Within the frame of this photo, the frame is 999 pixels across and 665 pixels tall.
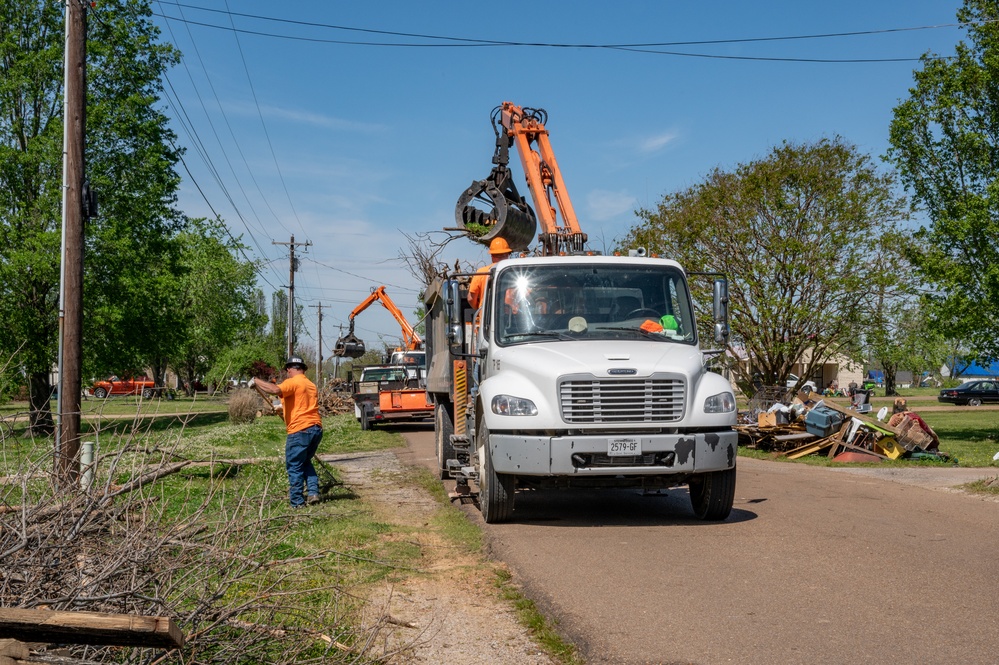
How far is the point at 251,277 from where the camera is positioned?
6838cm

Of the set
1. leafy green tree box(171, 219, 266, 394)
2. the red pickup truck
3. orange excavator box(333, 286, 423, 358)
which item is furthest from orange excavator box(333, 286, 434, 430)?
leafy green tree box(171, 219, 266, 394)

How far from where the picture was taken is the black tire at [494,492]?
9.21 meters

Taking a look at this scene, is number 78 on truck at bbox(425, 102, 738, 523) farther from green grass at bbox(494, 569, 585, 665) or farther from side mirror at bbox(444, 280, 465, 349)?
green grass at bbox(494, 569, 585, 665)

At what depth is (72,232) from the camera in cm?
1177

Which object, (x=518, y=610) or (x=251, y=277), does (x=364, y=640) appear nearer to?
(x=518, y=610)

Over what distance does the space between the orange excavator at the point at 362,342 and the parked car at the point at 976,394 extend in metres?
37.8

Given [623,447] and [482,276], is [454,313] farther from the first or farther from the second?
[623,447]

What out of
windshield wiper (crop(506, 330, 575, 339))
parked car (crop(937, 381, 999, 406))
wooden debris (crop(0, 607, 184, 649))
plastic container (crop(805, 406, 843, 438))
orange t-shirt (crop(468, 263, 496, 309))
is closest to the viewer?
wooden debris (crop(0, 607, 184, 649))

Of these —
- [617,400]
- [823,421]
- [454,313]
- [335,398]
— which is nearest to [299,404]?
[454,313]

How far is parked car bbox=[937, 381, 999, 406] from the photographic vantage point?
56312 millimetres

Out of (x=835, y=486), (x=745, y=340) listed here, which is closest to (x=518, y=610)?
(x=835, y=486)

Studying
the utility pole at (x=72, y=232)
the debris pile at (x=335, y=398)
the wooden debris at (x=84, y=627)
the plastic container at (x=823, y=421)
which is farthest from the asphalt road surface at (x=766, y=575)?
the debris pile at (x=335, y=398)

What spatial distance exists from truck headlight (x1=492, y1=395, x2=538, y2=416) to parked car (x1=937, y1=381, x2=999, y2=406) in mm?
54455

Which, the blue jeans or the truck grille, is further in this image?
the blue jeans
